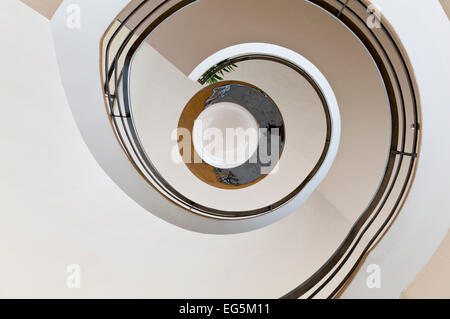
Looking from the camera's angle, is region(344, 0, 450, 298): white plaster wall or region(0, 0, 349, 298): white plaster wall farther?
region(0, 0, 349, 298): white plaster wall

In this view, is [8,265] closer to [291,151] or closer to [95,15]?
[95,15]

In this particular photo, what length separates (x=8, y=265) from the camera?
279cm

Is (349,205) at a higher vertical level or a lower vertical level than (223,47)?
lower

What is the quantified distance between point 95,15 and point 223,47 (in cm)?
307

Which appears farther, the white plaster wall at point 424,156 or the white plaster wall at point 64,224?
the white plaster wall at point 64,224

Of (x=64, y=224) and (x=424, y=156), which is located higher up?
(x=424, y=156)

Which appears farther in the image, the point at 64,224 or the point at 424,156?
the point at 64,224

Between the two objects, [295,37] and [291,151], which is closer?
[295,37]
